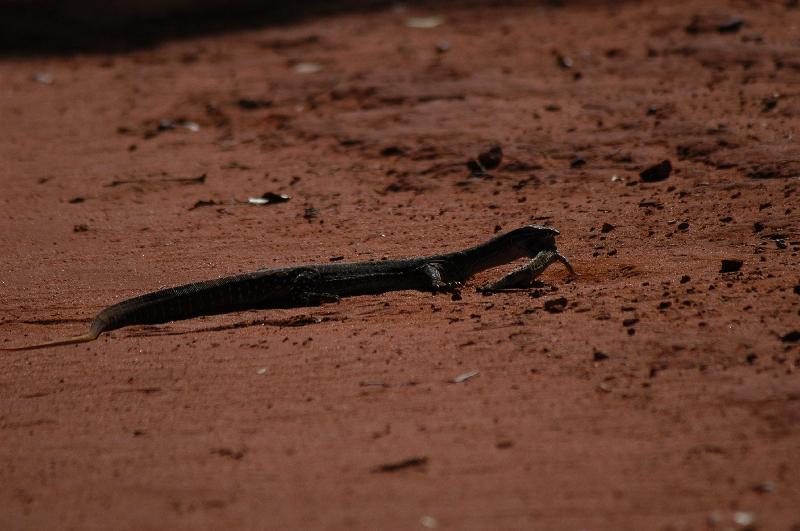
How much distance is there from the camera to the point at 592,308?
6582mm

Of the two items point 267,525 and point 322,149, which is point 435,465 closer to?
point 267,525

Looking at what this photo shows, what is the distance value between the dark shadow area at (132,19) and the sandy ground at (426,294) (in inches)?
106

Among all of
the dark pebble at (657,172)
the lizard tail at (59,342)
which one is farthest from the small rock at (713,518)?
the dark pebble at (657,172)

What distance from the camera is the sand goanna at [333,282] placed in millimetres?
7246

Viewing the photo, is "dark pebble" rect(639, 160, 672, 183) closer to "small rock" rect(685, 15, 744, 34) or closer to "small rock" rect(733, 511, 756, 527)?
Result: "small rock" rect(685, 15, 744, 34)

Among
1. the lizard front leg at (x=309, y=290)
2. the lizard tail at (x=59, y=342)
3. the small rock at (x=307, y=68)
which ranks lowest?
the small rock at (x=307, y=68)

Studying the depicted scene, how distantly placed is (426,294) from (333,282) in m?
0.66

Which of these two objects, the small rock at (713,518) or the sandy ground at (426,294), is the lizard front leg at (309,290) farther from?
the small rock at (713,518)

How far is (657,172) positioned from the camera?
9.32 meters

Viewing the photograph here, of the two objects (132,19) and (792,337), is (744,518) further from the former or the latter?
(132,19)

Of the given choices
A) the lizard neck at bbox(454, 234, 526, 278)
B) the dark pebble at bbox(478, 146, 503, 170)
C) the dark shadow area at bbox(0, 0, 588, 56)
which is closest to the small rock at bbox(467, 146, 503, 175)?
the dark pebble at bbox(478, 146, 503, 170)

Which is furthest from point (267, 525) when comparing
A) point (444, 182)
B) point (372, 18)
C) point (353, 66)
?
point (372, 18)

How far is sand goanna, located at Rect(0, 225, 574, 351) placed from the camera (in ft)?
23.8

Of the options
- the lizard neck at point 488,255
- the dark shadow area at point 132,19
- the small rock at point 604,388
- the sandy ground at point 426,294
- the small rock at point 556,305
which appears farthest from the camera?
the dark shadow area at point 132,19
